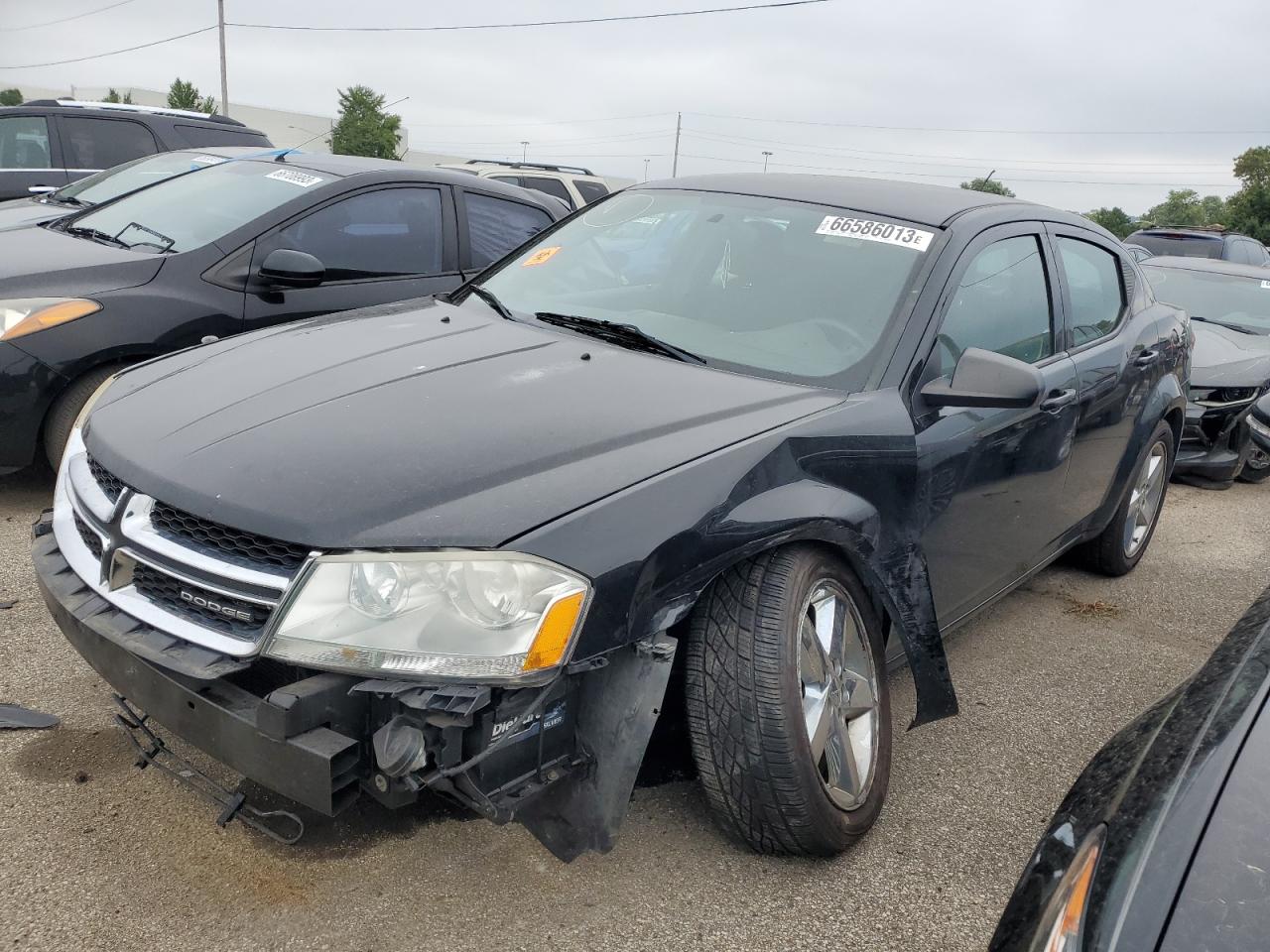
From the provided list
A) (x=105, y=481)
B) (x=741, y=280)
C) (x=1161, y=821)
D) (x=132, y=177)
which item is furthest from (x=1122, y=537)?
(x=132, y=177)

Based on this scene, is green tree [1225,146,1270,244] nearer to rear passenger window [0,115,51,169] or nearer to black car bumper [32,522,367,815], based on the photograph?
rear passenger window [0,115,51,169]

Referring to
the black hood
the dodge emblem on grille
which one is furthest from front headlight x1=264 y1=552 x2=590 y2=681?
the black hood

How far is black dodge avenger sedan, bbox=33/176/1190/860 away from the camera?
191cm

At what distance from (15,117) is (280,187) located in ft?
18.0

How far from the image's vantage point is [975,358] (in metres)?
2.73

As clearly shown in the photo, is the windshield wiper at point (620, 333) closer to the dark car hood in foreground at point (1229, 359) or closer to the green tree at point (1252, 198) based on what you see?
the dark car hood in foreground at point (1229, 359)

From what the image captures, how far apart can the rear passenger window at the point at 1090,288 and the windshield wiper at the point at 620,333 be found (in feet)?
5.47

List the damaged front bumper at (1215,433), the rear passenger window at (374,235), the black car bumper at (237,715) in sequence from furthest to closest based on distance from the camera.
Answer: the damaged front bumper at (1215,433) → the rear passenger window at (374,235) → the black car bumper at (237,715)

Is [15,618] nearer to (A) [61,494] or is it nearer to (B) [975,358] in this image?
(A) [61,494]

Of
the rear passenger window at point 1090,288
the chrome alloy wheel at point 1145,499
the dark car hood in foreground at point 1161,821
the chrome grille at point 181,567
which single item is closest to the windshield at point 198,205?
the chrome grille at point 181,567

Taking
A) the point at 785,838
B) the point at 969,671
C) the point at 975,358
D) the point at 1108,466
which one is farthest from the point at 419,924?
the point at 1108,466

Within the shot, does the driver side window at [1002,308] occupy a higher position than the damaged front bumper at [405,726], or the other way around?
the driver side window at [1002,308]

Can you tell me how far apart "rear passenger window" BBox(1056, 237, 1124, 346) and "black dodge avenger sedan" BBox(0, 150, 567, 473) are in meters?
2.95

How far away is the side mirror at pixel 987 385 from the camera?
105 inches
